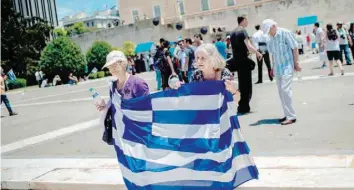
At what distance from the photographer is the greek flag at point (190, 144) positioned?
4.24 m

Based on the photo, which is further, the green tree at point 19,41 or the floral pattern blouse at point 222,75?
the green tree at point 19,41

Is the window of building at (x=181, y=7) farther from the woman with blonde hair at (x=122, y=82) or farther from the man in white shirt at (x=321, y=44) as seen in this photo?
the woman with blonde hair at (x=122, y=82)

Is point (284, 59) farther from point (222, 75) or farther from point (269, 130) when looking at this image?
point (222, 75)

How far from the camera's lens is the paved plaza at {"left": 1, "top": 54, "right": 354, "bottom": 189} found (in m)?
6.27

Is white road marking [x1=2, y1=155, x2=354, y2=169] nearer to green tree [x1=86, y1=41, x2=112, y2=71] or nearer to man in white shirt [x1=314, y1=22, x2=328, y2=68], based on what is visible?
man in white shirt [x1=314, y1=22, x2=328, y2=68]

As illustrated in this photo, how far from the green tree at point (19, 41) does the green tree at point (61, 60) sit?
8.04m

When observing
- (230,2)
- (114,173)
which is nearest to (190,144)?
(114,173)

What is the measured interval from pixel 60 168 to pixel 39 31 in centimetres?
4741

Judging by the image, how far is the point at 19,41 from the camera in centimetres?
4928

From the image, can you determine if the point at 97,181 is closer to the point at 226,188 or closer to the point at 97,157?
the point at 97,157

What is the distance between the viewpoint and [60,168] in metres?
6.92

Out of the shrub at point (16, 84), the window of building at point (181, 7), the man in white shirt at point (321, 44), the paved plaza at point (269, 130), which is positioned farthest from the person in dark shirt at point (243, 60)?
the window of building at point (181, 7)

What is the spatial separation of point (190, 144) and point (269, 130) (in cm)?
347

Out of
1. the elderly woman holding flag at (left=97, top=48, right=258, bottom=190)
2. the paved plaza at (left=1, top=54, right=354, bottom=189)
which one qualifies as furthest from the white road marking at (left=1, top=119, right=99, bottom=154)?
the elderly woman holding flag at (left=97, top=48, right=258, bottom=190)
